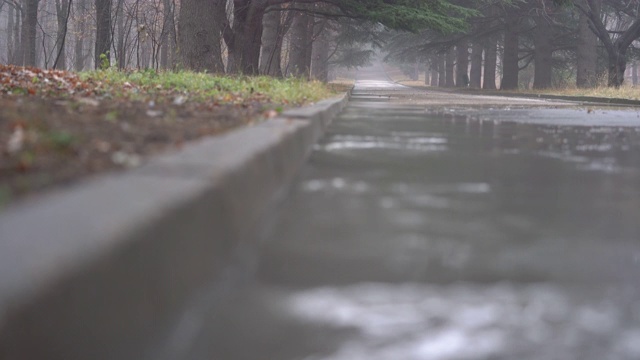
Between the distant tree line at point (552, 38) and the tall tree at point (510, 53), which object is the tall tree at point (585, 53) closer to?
the distant tree line at point (552, 38)

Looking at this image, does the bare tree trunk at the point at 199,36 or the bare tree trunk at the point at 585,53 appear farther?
the bare tree trunk at the point at 585,53

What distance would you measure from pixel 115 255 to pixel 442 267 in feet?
5.81

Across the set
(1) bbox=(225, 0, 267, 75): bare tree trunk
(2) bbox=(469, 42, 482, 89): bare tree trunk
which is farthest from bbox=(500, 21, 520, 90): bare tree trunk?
(1) bbox=(225, 0, 267, 75): bare tree trunk

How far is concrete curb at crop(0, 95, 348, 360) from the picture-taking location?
1.80 metres

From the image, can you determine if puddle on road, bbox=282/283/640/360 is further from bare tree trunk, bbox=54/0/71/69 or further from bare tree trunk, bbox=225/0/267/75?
bare tree trunk, bbox=225/0/267/75

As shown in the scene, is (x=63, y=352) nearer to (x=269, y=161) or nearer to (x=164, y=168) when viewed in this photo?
(x=164, y=168)

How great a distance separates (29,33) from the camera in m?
31.2

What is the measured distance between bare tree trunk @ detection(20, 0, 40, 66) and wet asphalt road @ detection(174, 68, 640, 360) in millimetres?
26015

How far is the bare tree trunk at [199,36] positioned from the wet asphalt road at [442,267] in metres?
13.2

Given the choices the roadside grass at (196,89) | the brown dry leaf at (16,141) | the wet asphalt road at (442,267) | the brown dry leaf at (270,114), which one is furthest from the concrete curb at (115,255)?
the roadside grass at (196,89)

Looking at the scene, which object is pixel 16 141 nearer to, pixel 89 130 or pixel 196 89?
pixel 89 130

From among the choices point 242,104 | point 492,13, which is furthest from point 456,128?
point 492,13

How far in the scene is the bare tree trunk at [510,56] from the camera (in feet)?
120

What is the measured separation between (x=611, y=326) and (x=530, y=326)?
0.95ft
